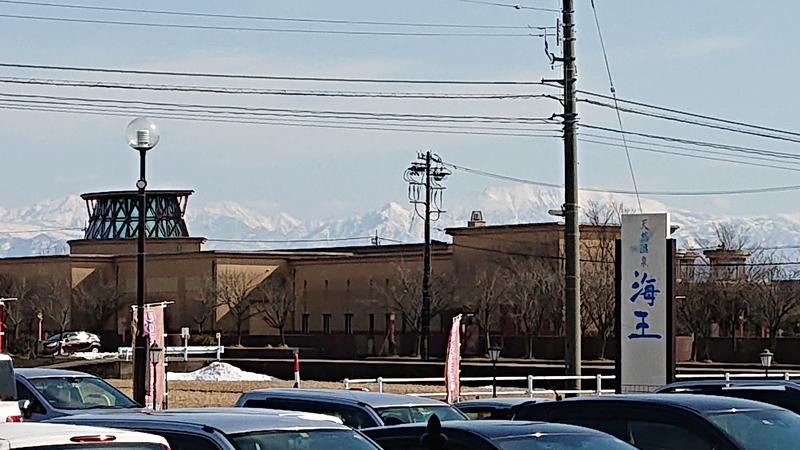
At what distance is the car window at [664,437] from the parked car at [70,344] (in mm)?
60065

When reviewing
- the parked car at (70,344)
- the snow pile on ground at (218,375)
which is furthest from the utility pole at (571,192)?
the parked car at (70,344)

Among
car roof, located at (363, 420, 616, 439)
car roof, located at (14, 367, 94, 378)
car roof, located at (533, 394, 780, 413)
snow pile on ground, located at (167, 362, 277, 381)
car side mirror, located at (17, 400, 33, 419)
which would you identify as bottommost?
snow pile on ground, located at (167, 362, 277, 381)

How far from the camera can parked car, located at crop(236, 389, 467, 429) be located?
14.4 metres

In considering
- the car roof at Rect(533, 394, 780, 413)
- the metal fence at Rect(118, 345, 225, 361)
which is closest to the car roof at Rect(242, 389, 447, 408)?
the car roof at Rect(533, 394, 780, 413)

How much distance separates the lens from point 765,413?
1258 centimetres

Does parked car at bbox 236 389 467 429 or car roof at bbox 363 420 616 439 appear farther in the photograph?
parked car at bbox 236 389 467 429

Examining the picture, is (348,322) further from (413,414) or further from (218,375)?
(413,414)

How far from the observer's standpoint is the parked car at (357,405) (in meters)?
14.4

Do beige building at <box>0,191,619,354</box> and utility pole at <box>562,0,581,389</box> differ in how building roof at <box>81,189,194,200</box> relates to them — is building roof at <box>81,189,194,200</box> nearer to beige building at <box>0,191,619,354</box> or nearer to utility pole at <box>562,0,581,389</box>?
beige building at <box>0,191,619,354</box>

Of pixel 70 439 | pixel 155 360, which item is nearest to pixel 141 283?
pixel 155 360

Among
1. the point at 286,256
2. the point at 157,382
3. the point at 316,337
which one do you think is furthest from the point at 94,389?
the point at 286,256

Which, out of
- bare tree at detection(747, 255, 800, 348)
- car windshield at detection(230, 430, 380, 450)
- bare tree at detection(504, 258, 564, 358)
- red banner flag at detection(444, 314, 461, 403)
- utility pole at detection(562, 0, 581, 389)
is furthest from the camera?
bare tree at detection(504, 258, 564, 358)

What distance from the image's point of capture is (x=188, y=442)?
10.1 meters

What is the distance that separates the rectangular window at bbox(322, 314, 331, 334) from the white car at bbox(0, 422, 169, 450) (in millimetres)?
72388
